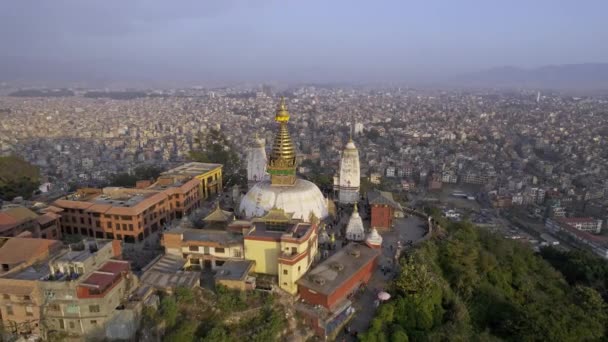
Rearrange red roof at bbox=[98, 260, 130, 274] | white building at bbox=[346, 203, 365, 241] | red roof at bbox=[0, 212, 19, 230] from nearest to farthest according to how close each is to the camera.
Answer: red roof at bbox=[98, 260, 130, 274], red roof at bbox=[0, 212, 19, 230], white building at bbox=[346, 203, 365, 241]

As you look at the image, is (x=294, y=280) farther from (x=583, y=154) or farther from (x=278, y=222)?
(x=583, y=154)

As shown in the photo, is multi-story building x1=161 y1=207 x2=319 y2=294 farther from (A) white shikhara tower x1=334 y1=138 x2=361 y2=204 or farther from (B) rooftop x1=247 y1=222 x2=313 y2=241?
(A) white shikhara tower x1=334 y1=138 x2=361 y2=204

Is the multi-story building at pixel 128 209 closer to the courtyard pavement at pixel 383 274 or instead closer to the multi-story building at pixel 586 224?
the courtyard pavement at pixel 383 274

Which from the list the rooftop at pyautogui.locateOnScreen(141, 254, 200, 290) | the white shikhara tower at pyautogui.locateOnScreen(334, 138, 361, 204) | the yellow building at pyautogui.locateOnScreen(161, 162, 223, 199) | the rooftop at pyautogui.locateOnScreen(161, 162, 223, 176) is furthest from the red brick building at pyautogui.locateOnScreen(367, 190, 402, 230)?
the rooftop at pyautogui.locateOnScreen(161, 162, 223, 176)

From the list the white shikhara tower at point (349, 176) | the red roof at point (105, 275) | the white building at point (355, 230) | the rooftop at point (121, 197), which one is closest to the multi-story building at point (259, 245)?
the white building at point (355, 230)

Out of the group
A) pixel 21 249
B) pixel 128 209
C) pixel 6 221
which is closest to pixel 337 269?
pixel 128 209

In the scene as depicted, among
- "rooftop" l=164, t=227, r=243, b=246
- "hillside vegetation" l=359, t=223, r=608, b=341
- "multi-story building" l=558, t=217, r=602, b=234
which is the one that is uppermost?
"rooftop" l=164, t=227, r=243, b=246

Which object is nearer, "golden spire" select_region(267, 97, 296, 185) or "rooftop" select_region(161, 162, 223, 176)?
"golden spire" select_region(267, 97, 296, 185)

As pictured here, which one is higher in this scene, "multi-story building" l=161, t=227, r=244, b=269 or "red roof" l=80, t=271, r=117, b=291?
"red roof" l=80, t=271, r=117, b=291
